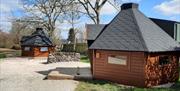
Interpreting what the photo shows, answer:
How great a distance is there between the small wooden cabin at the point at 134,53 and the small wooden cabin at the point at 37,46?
59.2 feet

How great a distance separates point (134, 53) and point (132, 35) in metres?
1.32

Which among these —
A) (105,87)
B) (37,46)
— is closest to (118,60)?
(105,87)

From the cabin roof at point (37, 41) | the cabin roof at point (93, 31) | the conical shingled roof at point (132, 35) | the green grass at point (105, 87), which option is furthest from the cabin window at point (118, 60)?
the cabin roof at point (37, 41)

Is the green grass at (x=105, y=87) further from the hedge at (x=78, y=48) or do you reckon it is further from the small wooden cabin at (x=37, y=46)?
the hedge at (x=78, y=48)

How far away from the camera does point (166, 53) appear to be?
15047mm

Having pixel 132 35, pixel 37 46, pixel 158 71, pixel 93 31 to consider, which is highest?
pixel 93 31

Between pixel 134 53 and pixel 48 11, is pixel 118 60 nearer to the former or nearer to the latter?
pixel 134 53

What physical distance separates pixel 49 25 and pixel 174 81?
95.4ft

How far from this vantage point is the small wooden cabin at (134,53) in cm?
1395

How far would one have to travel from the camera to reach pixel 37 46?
33.4 metres

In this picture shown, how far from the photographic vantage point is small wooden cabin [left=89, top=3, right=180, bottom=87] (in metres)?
14.0

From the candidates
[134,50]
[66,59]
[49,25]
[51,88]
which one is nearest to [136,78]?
[134,50]

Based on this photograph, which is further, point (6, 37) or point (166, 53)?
point (6, 37)

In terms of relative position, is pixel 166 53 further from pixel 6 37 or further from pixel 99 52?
pixel 6 37
